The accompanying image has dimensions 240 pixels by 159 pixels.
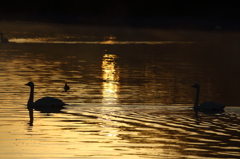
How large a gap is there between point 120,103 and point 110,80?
6.75 meters

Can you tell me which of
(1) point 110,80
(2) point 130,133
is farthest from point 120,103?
(1) point 110,80

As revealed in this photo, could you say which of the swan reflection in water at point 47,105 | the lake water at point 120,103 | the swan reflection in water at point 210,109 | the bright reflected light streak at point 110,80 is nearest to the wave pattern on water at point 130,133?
the lake water at point 120,103

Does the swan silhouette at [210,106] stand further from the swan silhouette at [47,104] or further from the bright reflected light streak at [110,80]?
the swan silhouette at [47,104]

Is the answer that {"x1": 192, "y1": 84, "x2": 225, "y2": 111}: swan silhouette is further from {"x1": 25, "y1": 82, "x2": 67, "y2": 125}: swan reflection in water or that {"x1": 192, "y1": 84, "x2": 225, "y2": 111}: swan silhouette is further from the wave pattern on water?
{"x1": 25, "y1": 82, "x2": 67, "y2": 125}: swan reflection in water

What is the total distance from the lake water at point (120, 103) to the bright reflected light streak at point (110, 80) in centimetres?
3

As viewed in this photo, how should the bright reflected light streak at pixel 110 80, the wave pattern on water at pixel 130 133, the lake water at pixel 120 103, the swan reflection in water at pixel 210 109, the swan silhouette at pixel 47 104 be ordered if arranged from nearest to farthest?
the wave pattern on water at pixel 130 133, the lake water at pixel 120 103, the swan reflection in water at pixel 210 109, the swan silhouette at pixel 47 104, the bright reflected light streak at pixel 110 80

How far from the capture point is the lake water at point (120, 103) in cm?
1275

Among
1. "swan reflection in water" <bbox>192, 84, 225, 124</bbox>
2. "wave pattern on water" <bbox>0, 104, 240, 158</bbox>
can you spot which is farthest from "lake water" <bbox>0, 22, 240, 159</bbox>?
"swan reflection in water" <bbox>192, 84, 225, 124</bbox>

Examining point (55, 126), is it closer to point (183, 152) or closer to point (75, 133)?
point (75, 133)

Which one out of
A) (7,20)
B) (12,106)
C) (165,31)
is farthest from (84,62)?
(7,20)

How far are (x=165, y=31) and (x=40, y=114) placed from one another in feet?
173

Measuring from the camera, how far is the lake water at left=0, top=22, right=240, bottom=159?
12750 millimetres

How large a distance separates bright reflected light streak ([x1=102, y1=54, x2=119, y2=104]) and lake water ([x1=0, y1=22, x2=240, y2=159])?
3 cm

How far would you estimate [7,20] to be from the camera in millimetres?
80562
